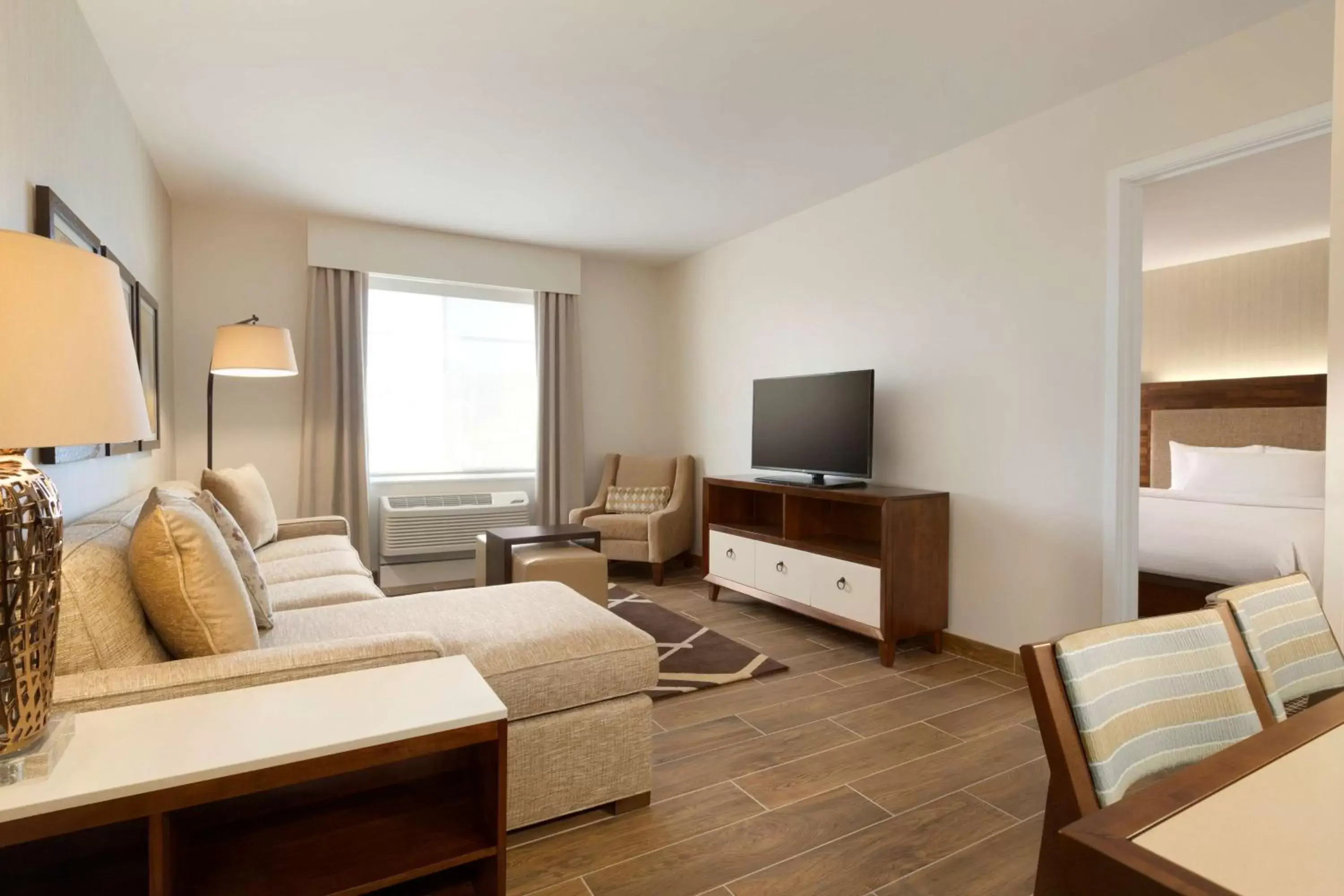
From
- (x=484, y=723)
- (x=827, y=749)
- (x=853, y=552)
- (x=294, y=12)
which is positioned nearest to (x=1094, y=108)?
(x=853, y=552)

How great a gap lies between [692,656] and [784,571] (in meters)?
0.80

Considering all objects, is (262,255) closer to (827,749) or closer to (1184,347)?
(827,749)

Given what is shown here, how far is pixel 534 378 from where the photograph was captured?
5590 mm

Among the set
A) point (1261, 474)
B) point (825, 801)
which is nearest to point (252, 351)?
point (825, 801)

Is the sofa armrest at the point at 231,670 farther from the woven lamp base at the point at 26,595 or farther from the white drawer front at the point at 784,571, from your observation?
the white drawer front at the point at 784,571

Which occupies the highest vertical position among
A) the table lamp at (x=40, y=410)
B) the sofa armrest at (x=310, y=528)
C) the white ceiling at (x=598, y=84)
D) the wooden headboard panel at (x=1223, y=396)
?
the white ceiling at (x=598, y=84)

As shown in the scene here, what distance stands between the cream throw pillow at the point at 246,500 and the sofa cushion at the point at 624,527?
2127mm

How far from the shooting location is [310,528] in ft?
12.8

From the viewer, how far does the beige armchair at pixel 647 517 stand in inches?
198

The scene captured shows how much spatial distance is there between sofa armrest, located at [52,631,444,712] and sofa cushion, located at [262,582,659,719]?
0.23 meters

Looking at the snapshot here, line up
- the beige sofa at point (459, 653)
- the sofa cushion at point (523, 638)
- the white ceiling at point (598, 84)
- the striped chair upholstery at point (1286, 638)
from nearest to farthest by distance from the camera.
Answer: the striped chair upholstery at point (1286, 638)
the beige sofa at point (459, 653)
the sofa cushion at point (523, 638)
the white ceiling at point (598, 84)

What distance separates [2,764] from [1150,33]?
355cm

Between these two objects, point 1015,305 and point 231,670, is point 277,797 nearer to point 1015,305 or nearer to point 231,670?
point 231,670

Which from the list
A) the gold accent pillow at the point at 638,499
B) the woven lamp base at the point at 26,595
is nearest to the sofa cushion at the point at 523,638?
the woven lamp base at the point at 26,595
